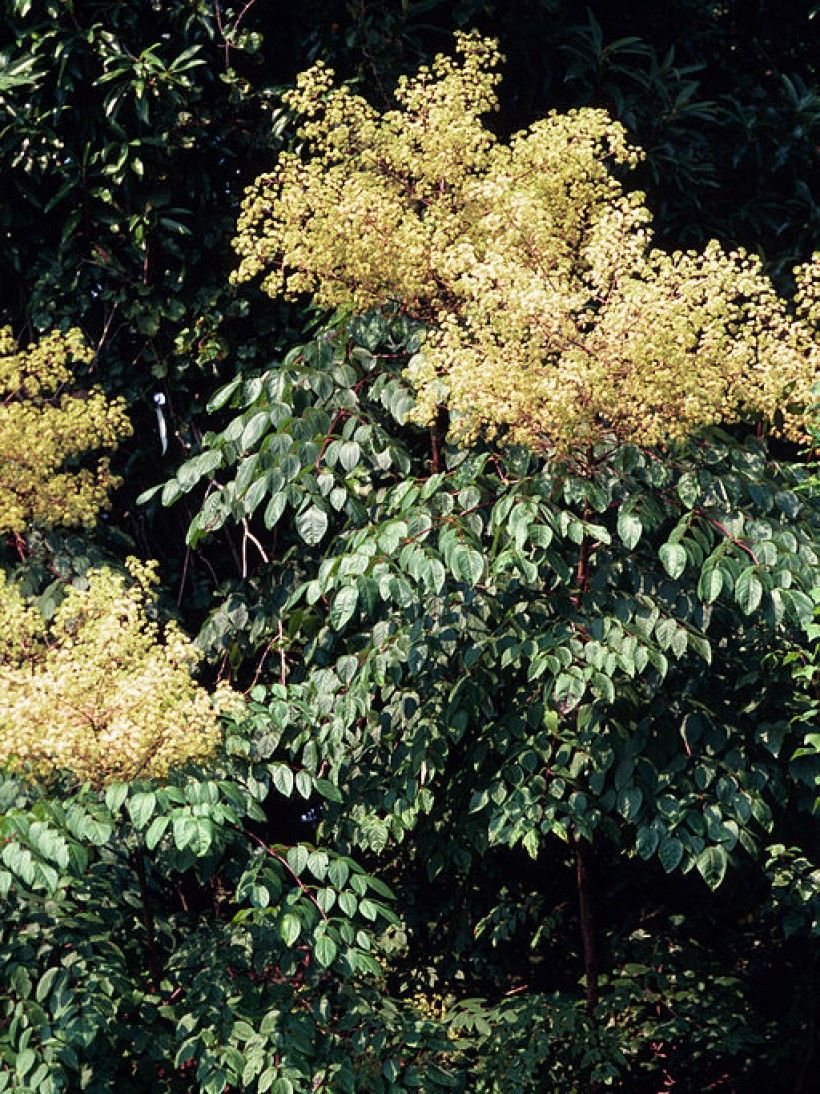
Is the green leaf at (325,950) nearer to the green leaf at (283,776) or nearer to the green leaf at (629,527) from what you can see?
the green leaf at (283,776)

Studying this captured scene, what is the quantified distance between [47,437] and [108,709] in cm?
134

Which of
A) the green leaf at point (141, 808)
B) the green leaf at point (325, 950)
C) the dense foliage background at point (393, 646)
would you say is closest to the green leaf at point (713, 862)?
the dense foliage background at point (393, 646)

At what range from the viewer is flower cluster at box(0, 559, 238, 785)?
341 cm

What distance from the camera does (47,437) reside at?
4.53 meters

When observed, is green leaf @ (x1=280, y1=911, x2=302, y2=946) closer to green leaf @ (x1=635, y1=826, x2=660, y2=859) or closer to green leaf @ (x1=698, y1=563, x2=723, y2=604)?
green leaf @ (x1=635, y1=826, x2=660, y2=859)

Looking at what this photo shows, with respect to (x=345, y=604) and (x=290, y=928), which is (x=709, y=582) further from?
(x=290, y=928)

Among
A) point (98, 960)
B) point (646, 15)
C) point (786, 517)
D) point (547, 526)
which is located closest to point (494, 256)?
point (547, 526)

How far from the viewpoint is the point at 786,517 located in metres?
4.02

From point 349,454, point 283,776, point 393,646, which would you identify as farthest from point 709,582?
point 283,776

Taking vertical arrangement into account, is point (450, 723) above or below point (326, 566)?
below

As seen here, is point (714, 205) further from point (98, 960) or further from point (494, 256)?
point (98, 960)

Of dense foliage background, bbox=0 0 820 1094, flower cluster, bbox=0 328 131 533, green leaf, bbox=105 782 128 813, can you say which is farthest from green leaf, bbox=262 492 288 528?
flower cluster, bbox=0 328 131 533

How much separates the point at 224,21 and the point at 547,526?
2.72m

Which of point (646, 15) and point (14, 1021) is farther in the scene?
point (646, 15)
